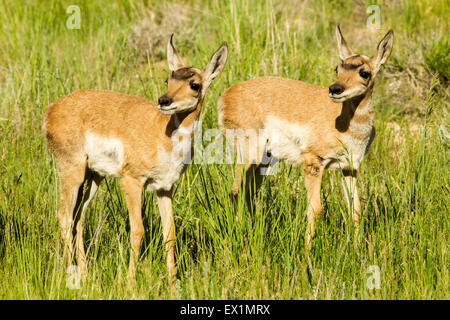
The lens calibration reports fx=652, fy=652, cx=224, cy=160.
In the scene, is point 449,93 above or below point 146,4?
below

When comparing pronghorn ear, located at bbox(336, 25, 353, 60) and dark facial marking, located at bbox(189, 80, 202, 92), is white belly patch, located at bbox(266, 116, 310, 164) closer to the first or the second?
pronghorn ear, located at bbox(336, 25, 353, 60)

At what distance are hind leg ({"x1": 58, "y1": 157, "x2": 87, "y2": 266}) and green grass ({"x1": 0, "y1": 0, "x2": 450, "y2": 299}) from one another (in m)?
0.15

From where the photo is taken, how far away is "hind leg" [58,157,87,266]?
5.52 meters

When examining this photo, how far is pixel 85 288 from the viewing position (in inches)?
174

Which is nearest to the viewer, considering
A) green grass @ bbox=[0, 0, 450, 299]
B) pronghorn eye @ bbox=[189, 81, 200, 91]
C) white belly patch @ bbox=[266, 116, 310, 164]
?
green grass @ bbox=[0, 0, 450, 299]

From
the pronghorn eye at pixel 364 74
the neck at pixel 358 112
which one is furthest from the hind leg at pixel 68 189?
the pronghorn eye at pixel 364 74

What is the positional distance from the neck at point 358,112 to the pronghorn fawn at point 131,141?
55.9 inches

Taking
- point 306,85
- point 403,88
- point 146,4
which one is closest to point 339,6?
point 403,88

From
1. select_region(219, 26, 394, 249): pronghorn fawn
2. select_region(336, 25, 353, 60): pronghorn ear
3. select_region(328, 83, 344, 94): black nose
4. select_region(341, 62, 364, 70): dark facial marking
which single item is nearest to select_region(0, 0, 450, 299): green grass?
select_region(219, 26, 394, 249): pronghorn fawn

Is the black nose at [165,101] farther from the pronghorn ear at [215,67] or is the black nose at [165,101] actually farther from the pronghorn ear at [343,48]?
the pronghorn ear at [343,48]

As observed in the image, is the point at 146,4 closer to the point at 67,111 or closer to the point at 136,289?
the point at 67,111

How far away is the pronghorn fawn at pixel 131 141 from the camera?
5141mm

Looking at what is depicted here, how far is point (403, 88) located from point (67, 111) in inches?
191

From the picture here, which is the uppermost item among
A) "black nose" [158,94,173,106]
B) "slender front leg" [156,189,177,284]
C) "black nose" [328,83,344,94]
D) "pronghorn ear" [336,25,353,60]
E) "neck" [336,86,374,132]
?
"pronghorn ear" [336,25,353,60]
